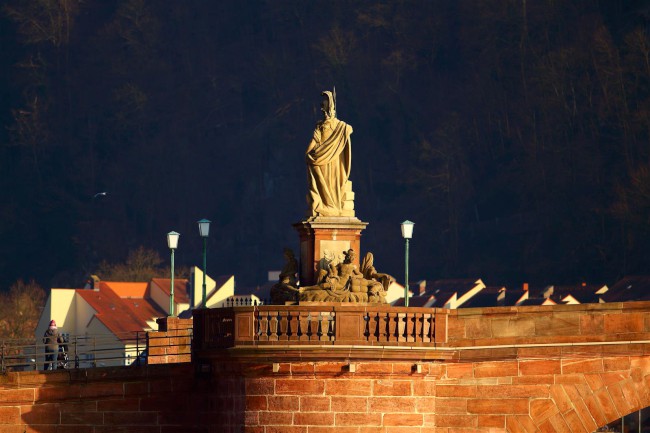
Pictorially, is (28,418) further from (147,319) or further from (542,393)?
(147,319)

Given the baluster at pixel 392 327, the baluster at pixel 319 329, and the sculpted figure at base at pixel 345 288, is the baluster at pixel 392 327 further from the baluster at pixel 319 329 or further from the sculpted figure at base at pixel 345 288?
the baluster at pixel 319 329

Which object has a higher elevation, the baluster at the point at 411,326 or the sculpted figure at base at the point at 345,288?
the sculpted figure at base at the point at 345,288

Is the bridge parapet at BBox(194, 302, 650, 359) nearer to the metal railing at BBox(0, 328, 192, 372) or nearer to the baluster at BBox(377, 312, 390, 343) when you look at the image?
the baluster at BBox(377, 312, 390, 343)

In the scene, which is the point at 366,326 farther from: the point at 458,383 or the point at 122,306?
the point at 122,306

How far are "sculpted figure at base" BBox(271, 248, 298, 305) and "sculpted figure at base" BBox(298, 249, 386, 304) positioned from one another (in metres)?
0.27

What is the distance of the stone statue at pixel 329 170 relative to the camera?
47375mm

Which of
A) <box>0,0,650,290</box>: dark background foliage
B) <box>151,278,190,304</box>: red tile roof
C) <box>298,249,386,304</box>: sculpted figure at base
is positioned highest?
<box>0,0,650,290</box>: dark background foliage

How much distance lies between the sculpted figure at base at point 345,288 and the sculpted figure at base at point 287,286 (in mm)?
271

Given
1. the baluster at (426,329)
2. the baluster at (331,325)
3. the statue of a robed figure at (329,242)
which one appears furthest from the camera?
the statue of a robed figure at (329,242)

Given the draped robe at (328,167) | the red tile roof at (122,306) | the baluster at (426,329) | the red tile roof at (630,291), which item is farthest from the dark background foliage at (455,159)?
the baluster at (426,329)

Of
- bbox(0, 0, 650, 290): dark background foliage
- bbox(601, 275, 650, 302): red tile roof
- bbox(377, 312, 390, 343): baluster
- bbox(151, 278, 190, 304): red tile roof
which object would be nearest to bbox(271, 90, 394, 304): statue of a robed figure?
bbox(377, 312, 390, 343): baluster

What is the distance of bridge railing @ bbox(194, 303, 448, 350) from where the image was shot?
44562mm

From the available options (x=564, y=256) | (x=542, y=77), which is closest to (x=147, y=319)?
(x=564, y=256)

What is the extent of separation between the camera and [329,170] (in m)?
47.6
